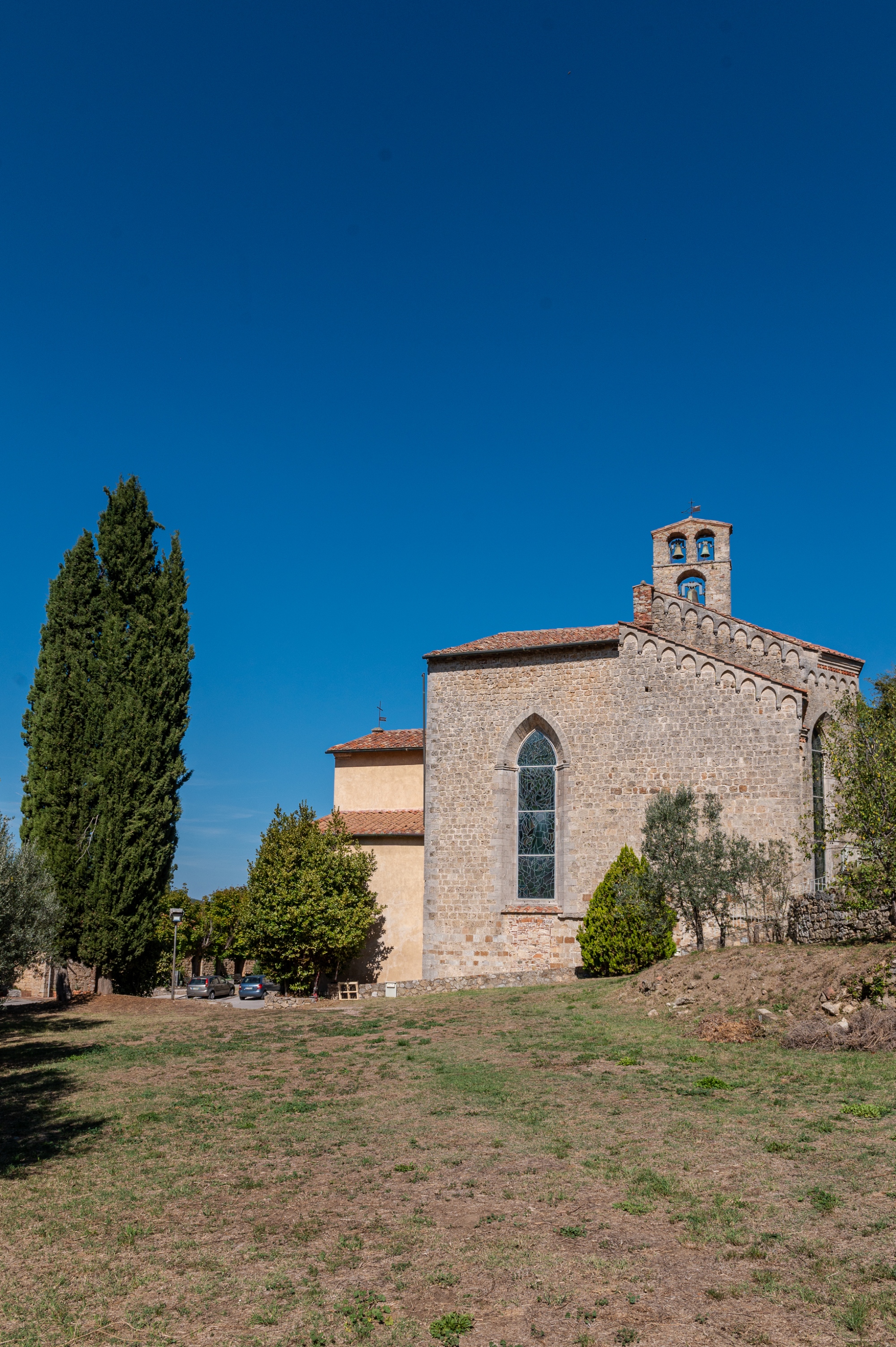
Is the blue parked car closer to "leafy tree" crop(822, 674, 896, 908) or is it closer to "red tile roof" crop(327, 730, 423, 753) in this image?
"red tile roof" crop(327, 730, 423, 753)

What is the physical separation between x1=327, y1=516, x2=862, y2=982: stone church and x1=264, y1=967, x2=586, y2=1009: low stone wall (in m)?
1.10

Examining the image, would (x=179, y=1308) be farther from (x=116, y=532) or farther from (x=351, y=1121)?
(x=116, y=532)

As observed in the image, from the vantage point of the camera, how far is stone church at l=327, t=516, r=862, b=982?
2331 cm

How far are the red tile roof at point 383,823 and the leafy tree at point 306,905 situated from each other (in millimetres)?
995

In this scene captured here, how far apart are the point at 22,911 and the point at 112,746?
7114 millimetres

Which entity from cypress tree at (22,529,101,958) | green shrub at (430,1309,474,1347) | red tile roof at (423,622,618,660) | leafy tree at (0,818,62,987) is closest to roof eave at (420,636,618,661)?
red tile roof at (423,622,618,660)

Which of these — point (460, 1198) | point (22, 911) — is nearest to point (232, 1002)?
point (22, 911)

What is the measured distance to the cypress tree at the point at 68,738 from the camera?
24.2 metres

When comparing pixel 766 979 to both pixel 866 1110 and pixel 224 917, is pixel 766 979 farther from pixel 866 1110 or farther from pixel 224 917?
pixel 224 917

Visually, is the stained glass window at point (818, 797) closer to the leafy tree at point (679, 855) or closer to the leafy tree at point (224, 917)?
the leafy tree at point (679, 855)

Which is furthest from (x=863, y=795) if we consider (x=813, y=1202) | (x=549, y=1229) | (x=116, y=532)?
(x=116, y=532)

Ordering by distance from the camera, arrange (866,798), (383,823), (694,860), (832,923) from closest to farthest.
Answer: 1. (866,798)
2. (832,923)
3. (694,860)
4. (383,823)

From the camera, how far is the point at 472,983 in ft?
78.3

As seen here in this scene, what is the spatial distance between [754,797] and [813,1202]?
1630 cm
